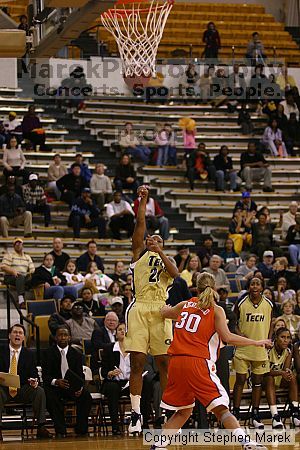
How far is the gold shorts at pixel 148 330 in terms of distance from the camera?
11.4 metres

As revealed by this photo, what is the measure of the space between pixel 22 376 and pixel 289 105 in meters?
15.0

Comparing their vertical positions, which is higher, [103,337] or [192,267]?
[192,267]

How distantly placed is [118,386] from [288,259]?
7.35 m

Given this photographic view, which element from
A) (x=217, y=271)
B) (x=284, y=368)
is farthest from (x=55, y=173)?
(x=284, y=368)

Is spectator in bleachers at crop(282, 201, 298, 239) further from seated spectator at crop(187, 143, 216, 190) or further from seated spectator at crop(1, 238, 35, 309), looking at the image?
seated spectator at crop(1, 238, 35, 309)

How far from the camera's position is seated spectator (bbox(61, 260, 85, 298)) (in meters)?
17.3

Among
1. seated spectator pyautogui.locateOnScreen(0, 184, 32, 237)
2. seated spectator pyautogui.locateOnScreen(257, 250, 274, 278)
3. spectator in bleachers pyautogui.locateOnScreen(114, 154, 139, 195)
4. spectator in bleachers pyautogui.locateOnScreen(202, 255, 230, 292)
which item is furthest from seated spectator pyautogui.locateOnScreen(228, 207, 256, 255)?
seated spectator pyautogui.locateOnScreen(0, 184, 32, 237)

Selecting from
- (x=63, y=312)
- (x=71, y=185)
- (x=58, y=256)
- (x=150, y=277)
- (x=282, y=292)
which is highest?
(x=71, y=185)

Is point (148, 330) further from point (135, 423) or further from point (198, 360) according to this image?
point (198, 360)

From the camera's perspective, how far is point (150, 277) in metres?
11.4

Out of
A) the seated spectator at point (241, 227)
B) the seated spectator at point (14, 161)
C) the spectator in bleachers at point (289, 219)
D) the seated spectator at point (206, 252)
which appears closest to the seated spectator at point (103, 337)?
the seated spectator at point (206, 252)

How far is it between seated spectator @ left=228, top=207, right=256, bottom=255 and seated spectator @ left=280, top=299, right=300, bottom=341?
4.37 m

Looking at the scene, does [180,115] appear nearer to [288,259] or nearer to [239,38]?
[239,38]

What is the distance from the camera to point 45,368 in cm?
1366
